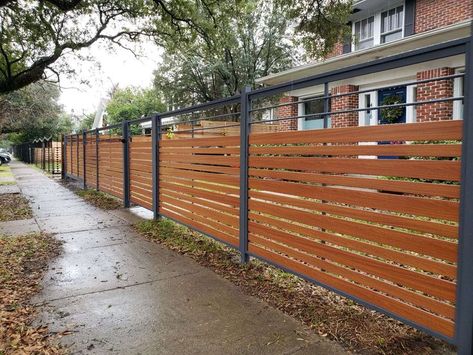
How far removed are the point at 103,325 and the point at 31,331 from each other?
50 cm

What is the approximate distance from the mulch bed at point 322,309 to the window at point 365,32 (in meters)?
10.7

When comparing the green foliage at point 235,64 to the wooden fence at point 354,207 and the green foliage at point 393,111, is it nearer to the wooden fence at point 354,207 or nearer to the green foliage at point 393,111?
the green foliage at point 393,111

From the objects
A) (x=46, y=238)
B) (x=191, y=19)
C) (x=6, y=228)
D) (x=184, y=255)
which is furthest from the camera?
(x=191, y=19)

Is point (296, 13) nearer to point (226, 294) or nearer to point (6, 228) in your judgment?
point (226, 294)

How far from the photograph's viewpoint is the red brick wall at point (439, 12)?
10.3m

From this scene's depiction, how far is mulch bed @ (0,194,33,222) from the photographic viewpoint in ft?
23.4

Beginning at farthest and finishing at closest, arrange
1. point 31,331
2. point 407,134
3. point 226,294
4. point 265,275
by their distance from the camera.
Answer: point 265,275 < point 226,294 < point 31,331 < point 407,134

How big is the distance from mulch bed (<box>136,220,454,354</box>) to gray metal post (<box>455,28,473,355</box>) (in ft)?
1.11

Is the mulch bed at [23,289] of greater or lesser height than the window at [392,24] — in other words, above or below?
below

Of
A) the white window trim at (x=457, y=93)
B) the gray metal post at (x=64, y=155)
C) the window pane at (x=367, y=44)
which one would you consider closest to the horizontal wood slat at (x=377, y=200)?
the white window trim at (x=457, y=93)

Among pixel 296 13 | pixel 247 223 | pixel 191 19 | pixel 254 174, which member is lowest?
pixel 247 223

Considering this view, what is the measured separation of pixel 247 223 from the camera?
13.1 feet

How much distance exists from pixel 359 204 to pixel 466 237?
2.49 ft

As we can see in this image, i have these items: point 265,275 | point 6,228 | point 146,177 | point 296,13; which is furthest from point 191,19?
point 265,275
